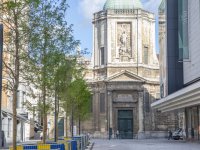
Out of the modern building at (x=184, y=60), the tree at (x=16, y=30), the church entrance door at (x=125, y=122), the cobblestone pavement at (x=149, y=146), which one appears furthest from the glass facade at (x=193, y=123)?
the tree at (x=16, y=30)

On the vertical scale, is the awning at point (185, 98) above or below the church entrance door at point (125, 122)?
above

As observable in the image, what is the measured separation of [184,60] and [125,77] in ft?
101

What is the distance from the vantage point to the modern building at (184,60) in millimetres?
50531

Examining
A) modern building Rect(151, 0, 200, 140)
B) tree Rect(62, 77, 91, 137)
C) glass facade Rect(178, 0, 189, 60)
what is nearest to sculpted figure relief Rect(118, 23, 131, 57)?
modern building Rect(151, 0, 200, 140)

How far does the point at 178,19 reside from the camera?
63.4m

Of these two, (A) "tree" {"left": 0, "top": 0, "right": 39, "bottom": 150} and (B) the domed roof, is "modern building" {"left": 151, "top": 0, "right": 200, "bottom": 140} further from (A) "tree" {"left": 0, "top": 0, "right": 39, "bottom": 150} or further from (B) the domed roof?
(B) the domed roof

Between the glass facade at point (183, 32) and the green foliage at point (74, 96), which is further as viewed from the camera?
the glass facade at point (183, 32)

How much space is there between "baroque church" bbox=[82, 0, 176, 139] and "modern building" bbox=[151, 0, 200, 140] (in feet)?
62.6

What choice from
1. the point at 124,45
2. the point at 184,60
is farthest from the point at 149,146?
the point at 124,45

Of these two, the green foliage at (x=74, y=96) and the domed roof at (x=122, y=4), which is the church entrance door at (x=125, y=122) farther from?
the green foliage at (x=74, y=96)

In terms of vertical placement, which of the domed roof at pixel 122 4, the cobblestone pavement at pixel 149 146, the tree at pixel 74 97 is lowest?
the cobblestone pavement at pixel 149 146

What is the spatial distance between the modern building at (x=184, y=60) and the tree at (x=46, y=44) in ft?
58.5

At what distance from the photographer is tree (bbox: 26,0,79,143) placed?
810 inches

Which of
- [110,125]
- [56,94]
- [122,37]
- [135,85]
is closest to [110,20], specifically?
[122,37]
